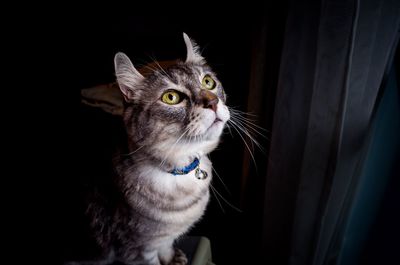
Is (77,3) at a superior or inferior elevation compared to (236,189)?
superior

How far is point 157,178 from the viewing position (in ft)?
2.59

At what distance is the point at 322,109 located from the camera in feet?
2.55

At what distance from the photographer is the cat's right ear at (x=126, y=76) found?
26.5 inches

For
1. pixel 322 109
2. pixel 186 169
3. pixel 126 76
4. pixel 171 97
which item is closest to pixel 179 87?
pixel 171 97

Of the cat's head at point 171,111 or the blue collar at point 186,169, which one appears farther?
the blue collar at point 186,169

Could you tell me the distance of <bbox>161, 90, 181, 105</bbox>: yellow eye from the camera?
0.71 metres

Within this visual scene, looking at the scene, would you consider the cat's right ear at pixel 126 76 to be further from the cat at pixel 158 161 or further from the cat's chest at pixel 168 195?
the cat's chest at pixel 168 195

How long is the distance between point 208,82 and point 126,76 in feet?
0.82

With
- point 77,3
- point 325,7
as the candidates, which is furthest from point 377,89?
point 77,3

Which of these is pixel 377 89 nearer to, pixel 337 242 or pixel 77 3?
pixel 337 242

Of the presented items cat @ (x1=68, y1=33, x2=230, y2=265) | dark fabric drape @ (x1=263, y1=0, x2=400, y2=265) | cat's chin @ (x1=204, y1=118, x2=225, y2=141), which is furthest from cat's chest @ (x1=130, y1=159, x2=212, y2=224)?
dark fabric drape @ (x1=263, y1=0, x2=400, y2=265)

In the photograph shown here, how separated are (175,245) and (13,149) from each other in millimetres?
961

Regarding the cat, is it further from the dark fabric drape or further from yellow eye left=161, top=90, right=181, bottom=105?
the dark fabric drape

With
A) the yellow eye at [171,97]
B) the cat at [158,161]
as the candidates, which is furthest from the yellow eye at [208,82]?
the yellow eye at [171,97]
